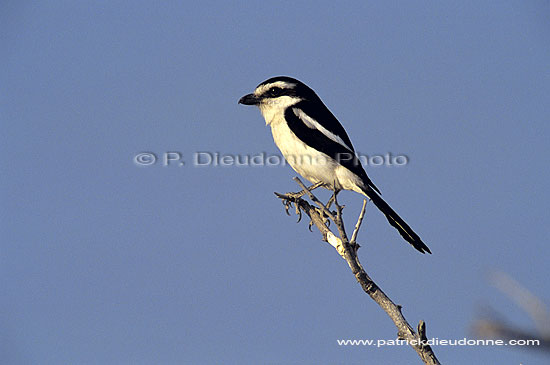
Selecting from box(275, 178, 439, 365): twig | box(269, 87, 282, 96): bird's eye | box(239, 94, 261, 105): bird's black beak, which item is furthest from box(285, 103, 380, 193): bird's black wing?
box(275, 178, 439, 365): twig

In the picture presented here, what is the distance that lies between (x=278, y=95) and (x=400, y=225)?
91.5 inches

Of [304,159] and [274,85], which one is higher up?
[274,85]

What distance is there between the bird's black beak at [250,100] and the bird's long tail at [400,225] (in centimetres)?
199

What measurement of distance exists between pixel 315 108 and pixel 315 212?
191 centimetres

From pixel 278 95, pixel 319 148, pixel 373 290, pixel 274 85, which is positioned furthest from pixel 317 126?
pixel 373 290

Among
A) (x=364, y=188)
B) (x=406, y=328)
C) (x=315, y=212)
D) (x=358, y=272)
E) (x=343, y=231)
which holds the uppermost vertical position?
(x=364, y=188)

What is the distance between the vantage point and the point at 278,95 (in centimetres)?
740

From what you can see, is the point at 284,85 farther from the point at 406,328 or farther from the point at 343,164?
the point at 406,328

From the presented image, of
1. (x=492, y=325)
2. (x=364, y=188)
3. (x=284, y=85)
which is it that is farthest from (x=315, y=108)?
(x=492, y=325)

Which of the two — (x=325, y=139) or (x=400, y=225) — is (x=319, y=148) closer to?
(x=325, y=139)

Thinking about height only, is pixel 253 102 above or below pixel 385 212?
above

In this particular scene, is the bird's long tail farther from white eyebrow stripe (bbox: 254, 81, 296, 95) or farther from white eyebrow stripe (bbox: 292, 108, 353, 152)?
white eyebrow stripe (bbox: 254, 81, 296, 95)

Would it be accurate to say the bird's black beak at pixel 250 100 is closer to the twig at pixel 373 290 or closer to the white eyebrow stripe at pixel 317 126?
the white eyebrow stripe at pixel 317 126

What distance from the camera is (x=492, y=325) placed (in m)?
1.47
